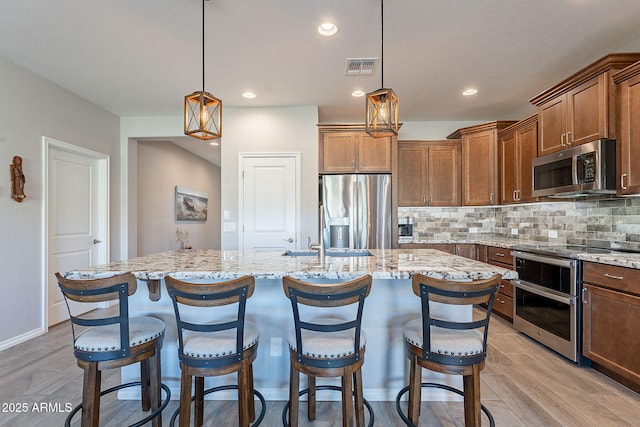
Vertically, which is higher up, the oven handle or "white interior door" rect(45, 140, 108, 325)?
"white interior door" rect(45, 140, 108, 325)

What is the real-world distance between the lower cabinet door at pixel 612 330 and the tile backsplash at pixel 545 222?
778 millimetres

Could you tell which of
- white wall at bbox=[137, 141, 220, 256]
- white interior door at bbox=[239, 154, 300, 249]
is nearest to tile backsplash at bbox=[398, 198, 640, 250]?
white interior door at bbox=[239, 154, 300, 249]

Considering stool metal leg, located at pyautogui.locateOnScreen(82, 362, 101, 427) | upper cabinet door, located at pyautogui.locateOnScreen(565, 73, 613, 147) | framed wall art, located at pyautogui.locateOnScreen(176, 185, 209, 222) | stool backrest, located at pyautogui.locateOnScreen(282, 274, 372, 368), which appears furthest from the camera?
framed wall art, located at pyautogui.locateOnScreen(176, 185, 209, 222)

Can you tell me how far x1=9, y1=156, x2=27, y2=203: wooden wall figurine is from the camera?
3014mm

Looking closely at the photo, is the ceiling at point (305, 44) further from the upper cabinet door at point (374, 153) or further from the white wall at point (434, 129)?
the white wall at point (434, 129)

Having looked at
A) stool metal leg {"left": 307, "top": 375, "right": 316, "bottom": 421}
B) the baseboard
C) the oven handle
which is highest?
the oven handle

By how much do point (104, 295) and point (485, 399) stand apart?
2377 mm

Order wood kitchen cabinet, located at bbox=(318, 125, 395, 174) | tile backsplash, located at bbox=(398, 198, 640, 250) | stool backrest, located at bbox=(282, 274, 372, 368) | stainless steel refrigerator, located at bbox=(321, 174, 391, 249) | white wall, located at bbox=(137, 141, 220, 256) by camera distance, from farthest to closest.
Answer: white wall, located at bbox=(137, 141, 220, 256) < wood kitchen cabinet, located at bbox=(318, 125, 395, 174) < stainless steel refrigerator, located at bbox=(321, 174, 391, 249) < tile backsplash, located at bbox=(398, 198, 640, 250) < stool backrest, located at bbox=(282, 274, 372, 368)

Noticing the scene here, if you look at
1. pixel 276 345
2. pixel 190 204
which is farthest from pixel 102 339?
pixel 190 204

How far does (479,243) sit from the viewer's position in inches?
161

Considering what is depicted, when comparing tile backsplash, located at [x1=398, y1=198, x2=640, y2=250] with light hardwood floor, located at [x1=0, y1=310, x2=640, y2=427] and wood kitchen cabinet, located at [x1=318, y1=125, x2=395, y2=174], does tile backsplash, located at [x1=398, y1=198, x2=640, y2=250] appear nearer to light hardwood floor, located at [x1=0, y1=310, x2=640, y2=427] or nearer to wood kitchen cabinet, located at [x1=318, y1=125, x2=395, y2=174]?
wood kitchen cabinet, located at [x1=318, y1=125, x2=395, y2=174]

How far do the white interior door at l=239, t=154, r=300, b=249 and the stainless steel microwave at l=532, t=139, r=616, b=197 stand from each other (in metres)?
2.81

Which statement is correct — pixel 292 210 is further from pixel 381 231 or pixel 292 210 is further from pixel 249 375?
pixel 249 375

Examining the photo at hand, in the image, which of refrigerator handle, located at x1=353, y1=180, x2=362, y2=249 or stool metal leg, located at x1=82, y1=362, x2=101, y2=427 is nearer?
stool metal leg, located at x1=82, y1=362, x2=101, y2=427
